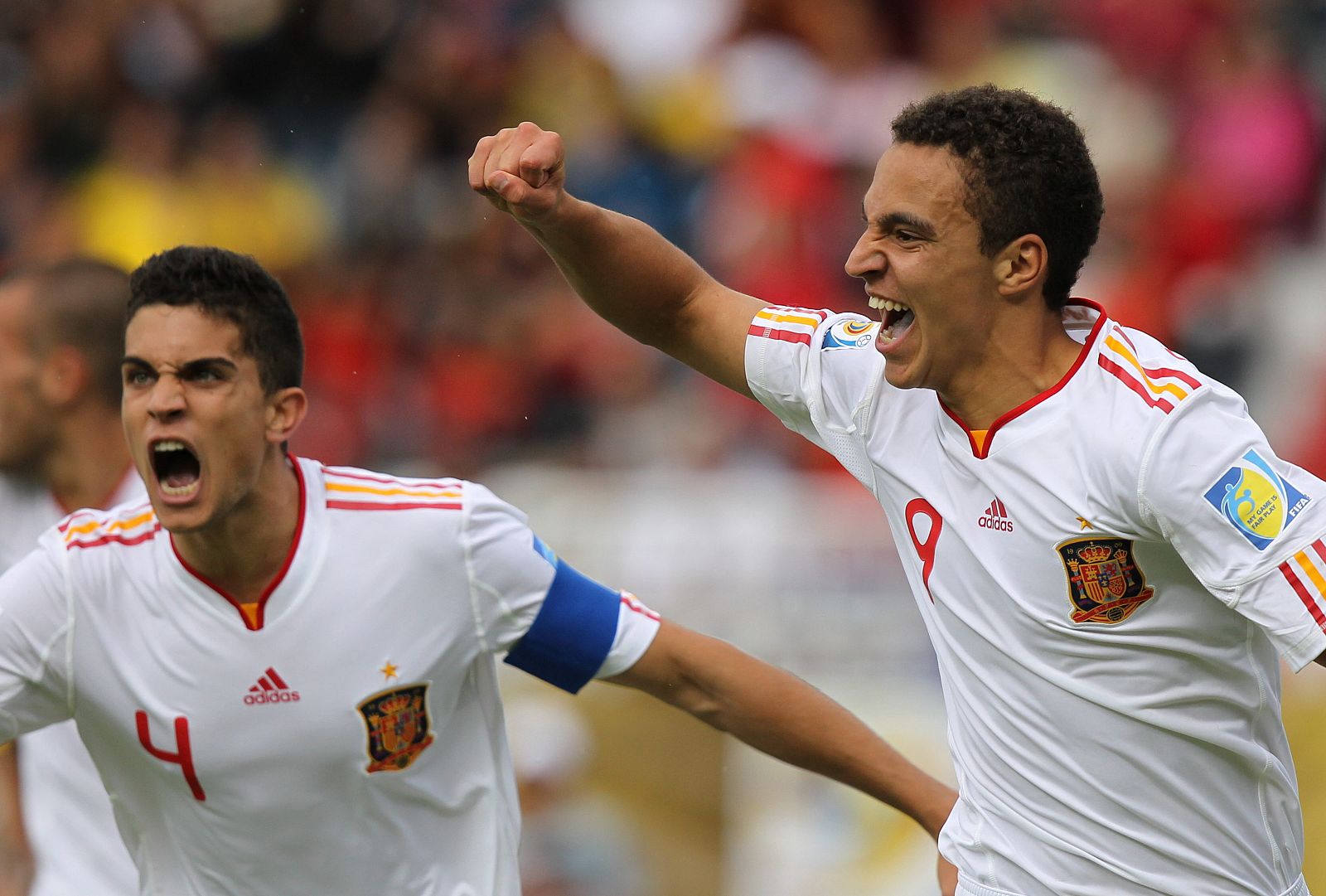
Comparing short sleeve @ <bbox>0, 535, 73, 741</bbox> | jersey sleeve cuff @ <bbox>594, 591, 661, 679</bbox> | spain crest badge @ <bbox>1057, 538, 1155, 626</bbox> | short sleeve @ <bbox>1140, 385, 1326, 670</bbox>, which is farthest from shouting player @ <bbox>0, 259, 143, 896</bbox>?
short sleeve @ <bbox>1140, 385, 1326, 670</bbox>

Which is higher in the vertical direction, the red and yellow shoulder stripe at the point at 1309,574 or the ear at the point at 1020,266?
the ear at the point at 1020,266

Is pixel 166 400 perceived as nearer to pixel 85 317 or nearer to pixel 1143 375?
pixel 85 317

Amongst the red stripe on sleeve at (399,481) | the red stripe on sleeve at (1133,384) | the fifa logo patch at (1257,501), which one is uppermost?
the red stripe on sleeve at (1133,384)

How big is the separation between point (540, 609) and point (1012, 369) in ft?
4.46

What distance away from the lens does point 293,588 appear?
438cm

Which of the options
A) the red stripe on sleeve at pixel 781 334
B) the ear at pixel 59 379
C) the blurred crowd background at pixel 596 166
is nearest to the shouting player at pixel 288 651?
the red stripe on sleeve at pixel 781 334

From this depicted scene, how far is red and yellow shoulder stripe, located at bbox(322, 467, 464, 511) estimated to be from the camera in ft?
14.5

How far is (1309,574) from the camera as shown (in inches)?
131

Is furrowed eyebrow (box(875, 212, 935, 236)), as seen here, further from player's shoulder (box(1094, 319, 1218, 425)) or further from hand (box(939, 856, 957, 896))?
hand (box(939, 856, 957, 896))

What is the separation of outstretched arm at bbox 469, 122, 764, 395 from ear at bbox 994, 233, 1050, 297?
2.60 feet

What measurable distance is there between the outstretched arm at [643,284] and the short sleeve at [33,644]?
1.43m

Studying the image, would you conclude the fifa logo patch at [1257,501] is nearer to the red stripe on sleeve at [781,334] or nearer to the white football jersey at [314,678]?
the red stripe on sleeve at [781,334]

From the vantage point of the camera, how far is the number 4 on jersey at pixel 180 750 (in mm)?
4297

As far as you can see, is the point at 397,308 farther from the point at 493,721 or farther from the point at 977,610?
the point at 977,610
